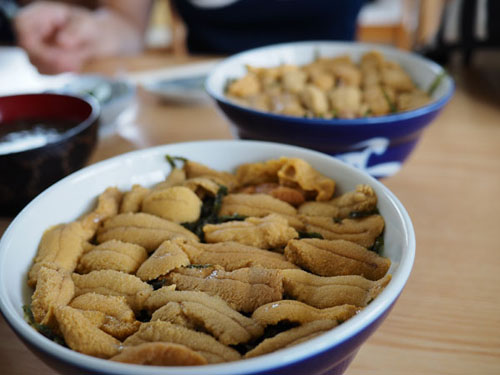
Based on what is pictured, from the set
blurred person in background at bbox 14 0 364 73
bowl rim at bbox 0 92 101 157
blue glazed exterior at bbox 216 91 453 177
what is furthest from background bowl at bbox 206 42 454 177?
blurred person in background at bbox 14 0 364 73

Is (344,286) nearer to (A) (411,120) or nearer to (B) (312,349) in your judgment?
(B) (312,349)

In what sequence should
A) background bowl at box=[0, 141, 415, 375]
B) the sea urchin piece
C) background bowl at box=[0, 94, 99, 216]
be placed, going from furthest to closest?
1. background bowl at box=[0, 94, 99, 216]
2. the sea urchin piece
3. background bowl at box=[0, 141, 415, 375]

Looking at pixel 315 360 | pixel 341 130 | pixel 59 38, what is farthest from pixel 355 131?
pixel 59 38

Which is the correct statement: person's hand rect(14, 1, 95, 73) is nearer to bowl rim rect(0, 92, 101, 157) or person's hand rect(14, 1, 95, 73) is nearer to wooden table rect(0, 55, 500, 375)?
wooden table rect(0, 55, 500, 375)

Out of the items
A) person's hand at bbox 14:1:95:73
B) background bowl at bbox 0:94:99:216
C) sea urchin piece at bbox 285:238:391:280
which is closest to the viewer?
sea urchin piece at bbox 285:238:391:280

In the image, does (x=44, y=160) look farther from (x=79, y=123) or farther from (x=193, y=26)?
(x=193, y=26)

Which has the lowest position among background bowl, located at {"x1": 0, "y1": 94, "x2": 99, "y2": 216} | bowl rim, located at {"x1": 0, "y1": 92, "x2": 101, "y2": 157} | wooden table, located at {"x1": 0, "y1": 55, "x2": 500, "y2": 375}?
wooden table, located at {"x1": 0, "y1": 55, "x2": 500, "y2": 375}

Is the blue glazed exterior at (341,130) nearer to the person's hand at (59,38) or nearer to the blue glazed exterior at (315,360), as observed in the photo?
the blue glazed exterior at (315,360)
